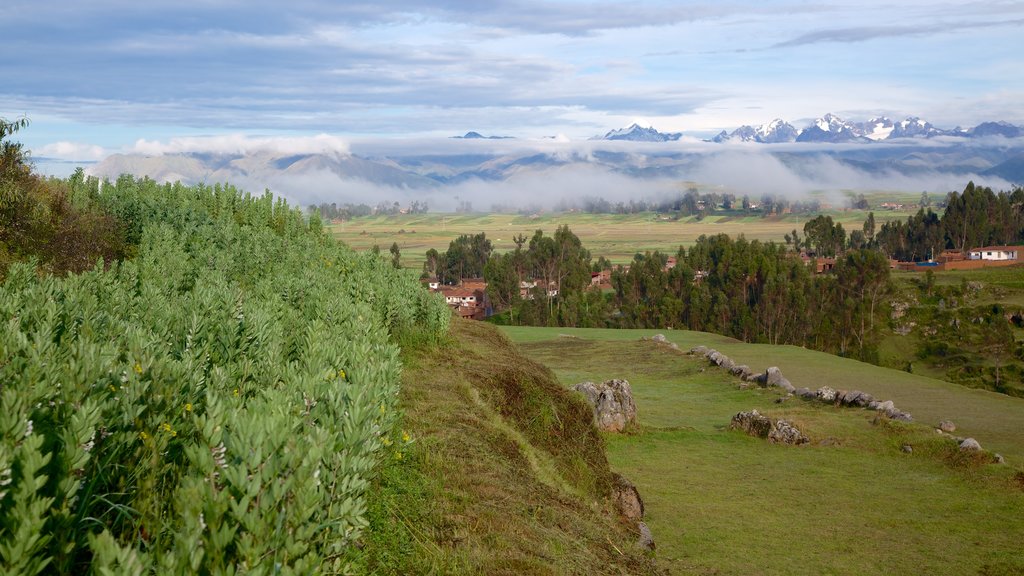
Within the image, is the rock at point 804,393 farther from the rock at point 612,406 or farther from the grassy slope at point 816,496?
the rock at point 612,406

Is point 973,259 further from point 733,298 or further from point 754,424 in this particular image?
point 754,424

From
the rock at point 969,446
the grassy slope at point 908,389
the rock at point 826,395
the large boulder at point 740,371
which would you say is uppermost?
the rock at point 969,446

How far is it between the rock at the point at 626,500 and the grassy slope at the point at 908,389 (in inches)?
416

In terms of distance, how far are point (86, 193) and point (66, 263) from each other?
979 centimetres

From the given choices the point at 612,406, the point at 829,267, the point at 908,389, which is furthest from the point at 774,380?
the point at 829,267

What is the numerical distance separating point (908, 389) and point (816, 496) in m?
17.2

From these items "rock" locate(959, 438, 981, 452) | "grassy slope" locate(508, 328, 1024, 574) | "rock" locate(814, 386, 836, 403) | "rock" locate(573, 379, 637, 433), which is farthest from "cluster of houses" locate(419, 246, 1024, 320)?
"rock" locate(959, 438, 981, 452)

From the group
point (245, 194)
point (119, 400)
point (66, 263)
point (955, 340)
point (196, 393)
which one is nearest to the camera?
point (119, 400)

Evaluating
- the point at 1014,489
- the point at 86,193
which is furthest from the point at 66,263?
the point at 1014,489

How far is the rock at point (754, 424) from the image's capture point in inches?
869

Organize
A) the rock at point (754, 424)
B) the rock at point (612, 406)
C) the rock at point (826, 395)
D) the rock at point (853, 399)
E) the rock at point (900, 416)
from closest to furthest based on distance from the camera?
the rock at point (612, 406)
the rock at point (754, 424)
the rock at point (900, 416)
the rock at point (853, 399)
the rock at point (826, 395)

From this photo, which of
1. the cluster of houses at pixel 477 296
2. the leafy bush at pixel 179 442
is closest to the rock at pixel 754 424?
the leafy bush at pixel 179 442

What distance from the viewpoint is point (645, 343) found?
41219 millimetres

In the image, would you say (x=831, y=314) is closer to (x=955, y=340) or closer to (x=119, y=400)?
(x=955, y=340)
